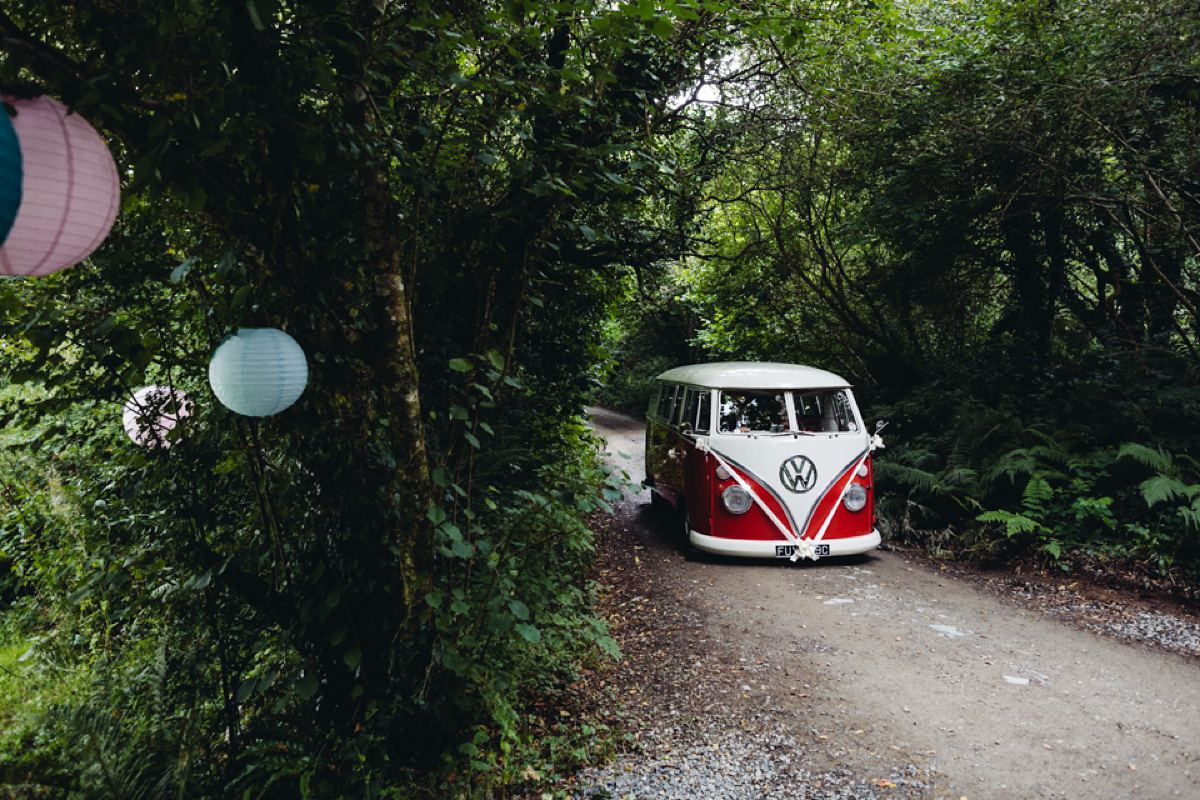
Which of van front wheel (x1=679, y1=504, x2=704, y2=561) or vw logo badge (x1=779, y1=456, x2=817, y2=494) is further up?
vw logo badge (x1=779, y1=456, x2=817, y2=494)

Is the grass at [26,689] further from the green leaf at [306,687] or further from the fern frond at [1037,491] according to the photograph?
the fern frond at [1037,491]

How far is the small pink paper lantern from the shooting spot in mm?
2002

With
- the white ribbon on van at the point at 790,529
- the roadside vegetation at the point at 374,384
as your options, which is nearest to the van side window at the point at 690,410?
the white ribbon on van at the point at 790,529

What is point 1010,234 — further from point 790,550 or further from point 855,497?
point 790,550

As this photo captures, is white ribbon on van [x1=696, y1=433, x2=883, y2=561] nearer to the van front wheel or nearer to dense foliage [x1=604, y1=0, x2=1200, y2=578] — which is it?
the van front wheel

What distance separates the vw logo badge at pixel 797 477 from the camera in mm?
6781

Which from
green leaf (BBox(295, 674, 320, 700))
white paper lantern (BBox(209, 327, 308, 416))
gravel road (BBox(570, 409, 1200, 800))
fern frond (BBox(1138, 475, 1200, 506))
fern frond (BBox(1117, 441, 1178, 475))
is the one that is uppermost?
white paper lantern (BBox(209, 327, 308, 416))

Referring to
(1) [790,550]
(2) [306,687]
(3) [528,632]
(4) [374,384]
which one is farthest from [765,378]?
(2) [306,687]

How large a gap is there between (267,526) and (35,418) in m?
0.99

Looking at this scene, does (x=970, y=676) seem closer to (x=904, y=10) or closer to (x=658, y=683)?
(x=658, y=683)

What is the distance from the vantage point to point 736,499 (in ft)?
22.3

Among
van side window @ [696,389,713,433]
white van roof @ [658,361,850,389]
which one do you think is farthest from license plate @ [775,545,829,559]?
white van roof @ [658,361,850,389]

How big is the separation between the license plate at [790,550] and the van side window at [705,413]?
144 cm

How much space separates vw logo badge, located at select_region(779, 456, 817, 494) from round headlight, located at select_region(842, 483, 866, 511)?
0.42m
